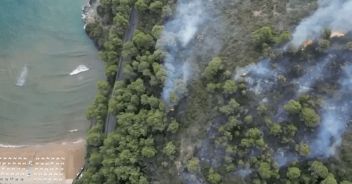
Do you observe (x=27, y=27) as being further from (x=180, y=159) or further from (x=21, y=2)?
(x=180, y=159)

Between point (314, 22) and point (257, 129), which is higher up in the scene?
point (314, 22)

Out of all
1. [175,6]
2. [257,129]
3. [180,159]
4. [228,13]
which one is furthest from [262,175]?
[175,6]

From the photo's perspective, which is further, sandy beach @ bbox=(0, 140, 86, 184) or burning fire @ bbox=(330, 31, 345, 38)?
sandy beach @ bbox=(0, 140, 86, 184)

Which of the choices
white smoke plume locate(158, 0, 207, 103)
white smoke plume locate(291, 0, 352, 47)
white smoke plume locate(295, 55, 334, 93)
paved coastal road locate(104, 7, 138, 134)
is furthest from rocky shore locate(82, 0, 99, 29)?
white smoke plume locate(295, 55, 334, 93)

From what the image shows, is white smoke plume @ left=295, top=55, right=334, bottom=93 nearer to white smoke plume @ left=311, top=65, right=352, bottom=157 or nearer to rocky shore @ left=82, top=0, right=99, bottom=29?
white smoke plume @ left=311, top=65, right=352, bottom=157

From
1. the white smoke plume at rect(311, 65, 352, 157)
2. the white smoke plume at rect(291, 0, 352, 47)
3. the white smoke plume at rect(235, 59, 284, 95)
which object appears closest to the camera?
the white smoke plume at rect(311, 65, 352, 157)

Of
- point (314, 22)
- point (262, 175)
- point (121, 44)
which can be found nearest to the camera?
point (262, 175)
